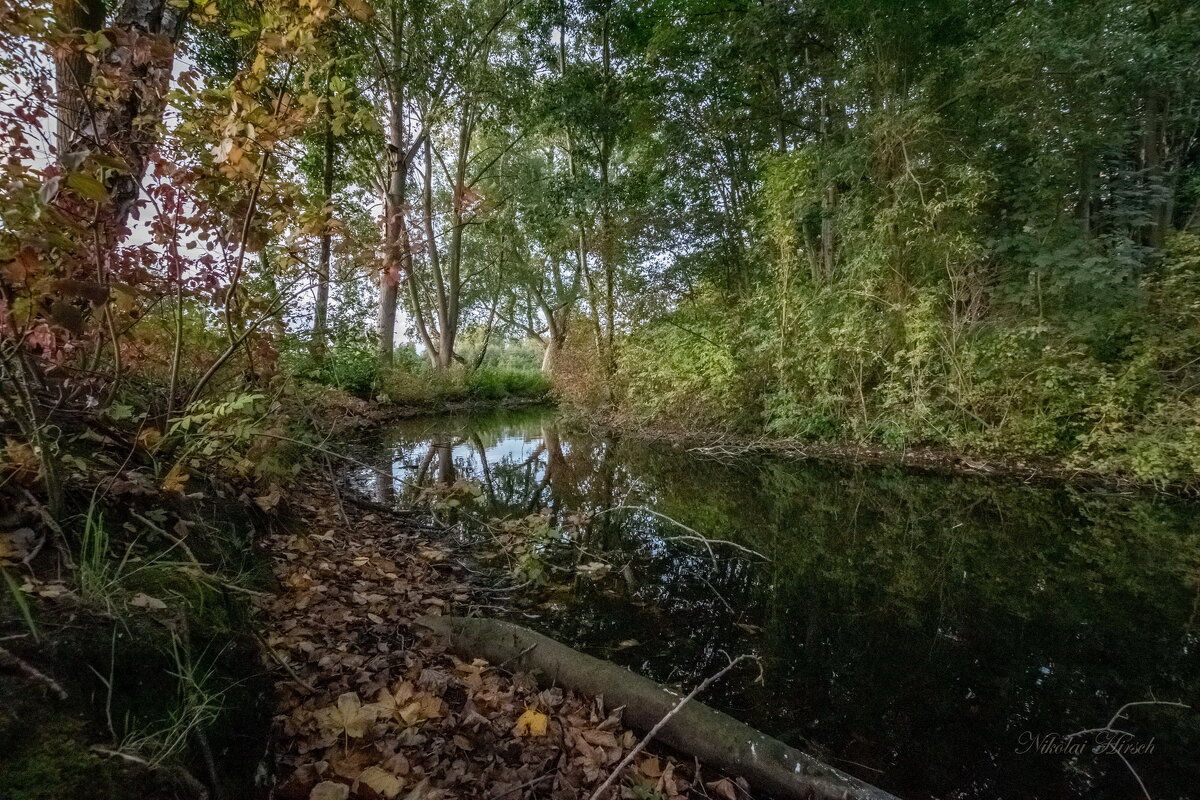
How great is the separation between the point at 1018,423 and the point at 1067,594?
205 inches

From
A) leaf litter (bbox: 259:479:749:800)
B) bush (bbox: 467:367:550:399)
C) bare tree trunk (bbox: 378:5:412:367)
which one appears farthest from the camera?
bush (bbox: 467:367:550:399)

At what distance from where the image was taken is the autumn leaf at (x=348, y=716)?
6.33 feet

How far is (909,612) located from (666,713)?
250 centimetres

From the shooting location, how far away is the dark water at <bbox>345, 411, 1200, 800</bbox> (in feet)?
8.07

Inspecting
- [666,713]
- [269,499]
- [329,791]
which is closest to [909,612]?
[666,713]

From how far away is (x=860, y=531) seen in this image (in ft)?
18.1

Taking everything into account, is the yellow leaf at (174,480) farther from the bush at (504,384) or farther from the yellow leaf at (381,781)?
the bush at (504,384)

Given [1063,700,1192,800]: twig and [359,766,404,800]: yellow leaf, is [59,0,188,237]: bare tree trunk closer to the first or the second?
[359,766,404,800]: yellow leaf

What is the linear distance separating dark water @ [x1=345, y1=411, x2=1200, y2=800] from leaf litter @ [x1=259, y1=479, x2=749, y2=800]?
0.72 meters

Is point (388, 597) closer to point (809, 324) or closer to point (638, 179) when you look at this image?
point (809, 324)

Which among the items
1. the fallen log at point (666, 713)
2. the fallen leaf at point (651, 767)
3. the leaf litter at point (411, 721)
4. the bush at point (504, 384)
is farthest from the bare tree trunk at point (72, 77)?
the bush at point (504, 384)

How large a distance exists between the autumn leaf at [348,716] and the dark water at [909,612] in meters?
1.37

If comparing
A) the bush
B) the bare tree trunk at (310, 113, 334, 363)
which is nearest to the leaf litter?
the bare tree trunk at (310, 113, 334, 363)

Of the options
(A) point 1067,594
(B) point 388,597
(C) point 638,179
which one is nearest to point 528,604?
(B) point 388,597
